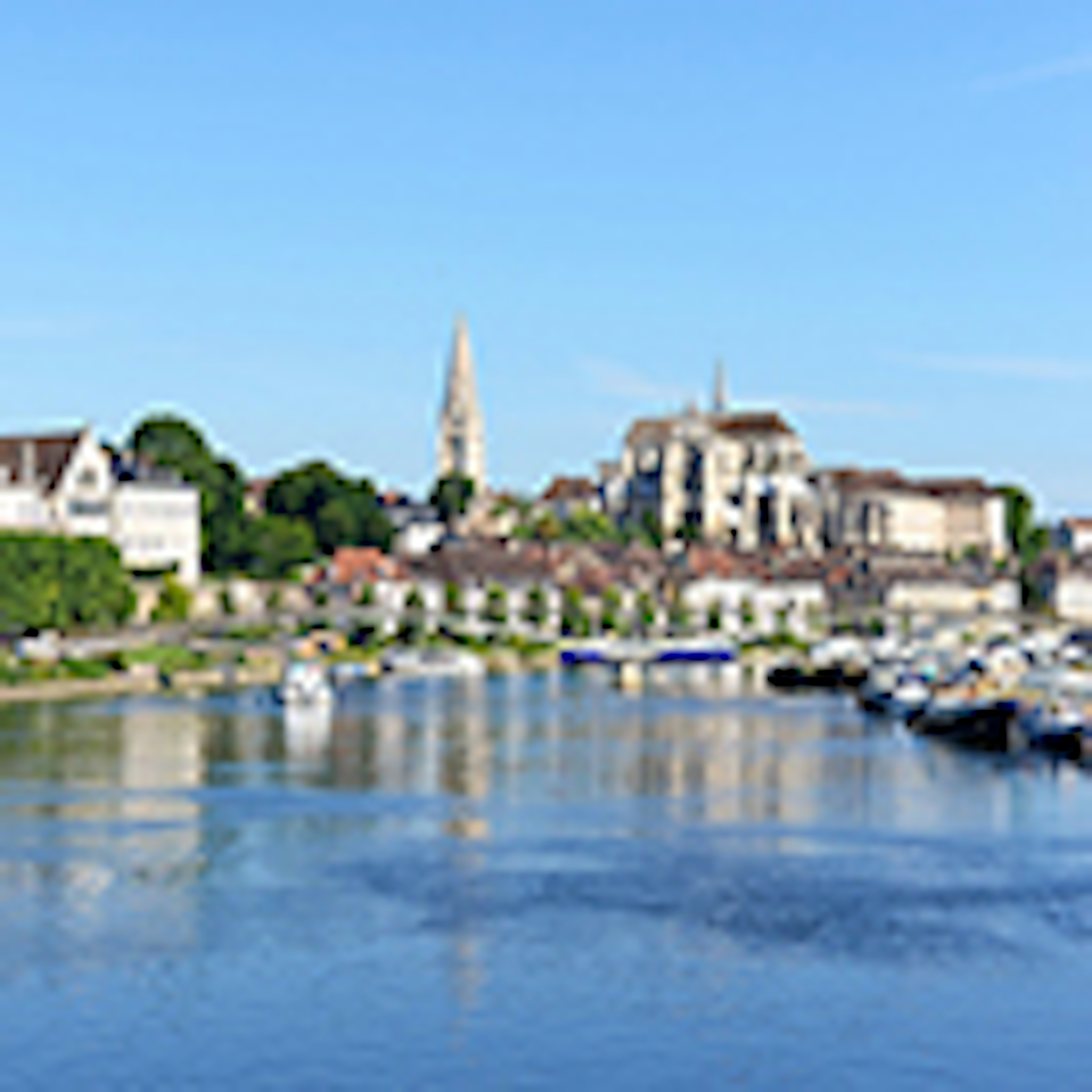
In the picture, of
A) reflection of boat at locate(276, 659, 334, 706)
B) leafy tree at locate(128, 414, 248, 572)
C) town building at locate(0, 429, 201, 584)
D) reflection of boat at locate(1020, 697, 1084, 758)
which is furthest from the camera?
leafy tree at locate(128, 414, 248, 572)

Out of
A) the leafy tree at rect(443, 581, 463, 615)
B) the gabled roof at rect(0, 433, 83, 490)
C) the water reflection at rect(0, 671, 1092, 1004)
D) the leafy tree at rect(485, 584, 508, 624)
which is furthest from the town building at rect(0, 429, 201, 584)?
the water reflection at rect(0, 671, 1092, 1004)

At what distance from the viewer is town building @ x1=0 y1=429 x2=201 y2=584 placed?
452 ft

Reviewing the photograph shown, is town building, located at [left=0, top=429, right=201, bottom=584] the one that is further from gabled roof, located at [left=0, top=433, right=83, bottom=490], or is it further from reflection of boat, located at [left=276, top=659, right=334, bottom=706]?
reflection of boat, located at [left=276, top=659, right=334, bottom=706]

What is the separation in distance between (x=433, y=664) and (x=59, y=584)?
26286 millimetres

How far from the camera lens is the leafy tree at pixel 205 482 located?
166 m

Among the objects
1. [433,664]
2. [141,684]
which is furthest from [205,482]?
[141,684]

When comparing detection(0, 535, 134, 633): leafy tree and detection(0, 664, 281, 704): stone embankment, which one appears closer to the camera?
detection(0, 664, 281, 704): stone embankment

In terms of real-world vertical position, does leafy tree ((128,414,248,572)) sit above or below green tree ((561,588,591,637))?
above

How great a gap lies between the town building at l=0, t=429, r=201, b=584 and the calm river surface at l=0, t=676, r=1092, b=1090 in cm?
5848

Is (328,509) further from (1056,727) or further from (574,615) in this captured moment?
(1056,727)

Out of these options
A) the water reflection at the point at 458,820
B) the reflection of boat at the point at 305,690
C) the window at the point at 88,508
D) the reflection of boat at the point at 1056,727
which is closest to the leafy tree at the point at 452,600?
the window at the point at 88,508

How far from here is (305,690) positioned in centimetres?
10712

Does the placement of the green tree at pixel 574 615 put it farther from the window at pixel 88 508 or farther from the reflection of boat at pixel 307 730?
the reflection of boat at pixel 307 730

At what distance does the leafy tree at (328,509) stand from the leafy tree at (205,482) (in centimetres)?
1968
